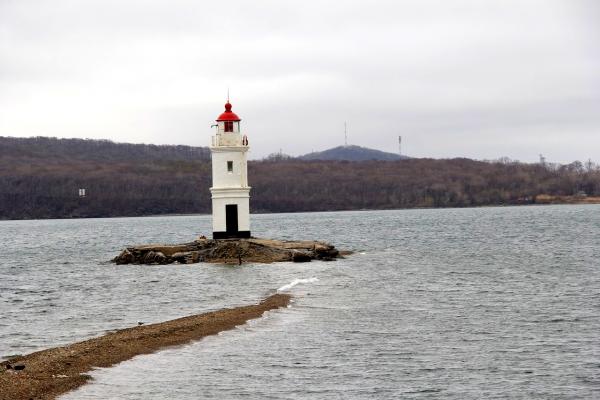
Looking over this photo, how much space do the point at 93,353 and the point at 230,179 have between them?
29007 millimetres

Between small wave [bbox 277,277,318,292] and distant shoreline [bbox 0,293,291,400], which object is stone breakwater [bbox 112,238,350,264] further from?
distant shoreline [bbox 0,293,291,400]

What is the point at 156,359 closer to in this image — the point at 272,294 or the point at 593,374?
the point at 593,374

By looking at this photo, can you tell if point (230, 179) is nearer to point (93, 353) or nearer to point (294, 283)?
point (294, 283)

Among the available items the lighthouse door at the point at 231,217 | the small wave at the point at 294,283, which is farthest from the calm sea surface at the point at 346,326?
the lighthouse door at the point at 231,217

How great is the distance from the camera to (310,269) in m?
45.3

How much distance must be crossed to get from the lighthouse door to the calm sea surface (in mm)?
4020

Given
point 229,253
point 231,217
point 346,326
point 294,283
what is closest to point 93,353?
point 346,326

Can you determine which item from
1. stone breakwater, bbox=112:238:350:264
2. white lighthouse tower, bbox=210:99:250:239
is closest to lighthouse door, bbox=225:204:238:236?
white lighthouse tower, bbox=210:99:250:239

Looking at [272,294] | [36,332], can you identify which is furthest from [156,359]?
[272,294]

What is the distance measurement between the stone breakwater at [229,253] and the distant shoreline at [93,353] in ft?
60.9

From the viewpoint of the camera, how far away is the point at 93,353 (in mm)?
21281

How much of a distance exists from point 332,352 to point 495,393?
5240mm

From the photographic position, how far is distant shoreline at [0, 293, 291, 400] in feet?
57.9

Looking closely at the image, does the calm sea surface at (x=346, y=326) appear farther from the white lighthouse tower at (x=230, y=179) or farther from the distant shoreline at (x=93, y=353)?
the white lighthouse tower at (x=230, y=179)
